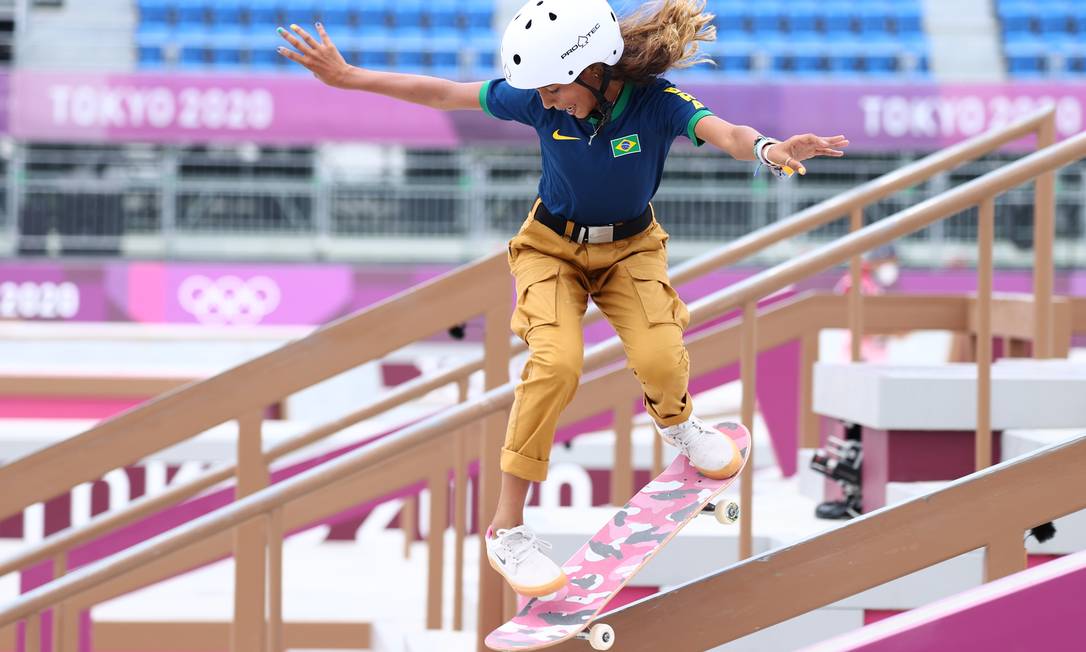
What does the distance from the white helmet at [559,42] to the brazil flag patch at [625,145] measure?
15cm

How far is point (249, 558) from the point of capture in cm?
305

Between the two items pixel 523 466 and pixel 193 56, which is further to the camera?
pixel 193 56

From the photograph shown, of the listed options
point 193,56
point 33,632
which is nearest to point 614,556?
point 33,632

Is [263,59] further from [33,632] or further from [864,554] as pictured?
[864,554]

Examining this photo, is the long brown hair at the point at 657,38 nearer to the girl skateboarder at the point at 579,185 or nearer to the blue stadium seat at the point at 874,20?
the girl skateboarder at the point at 579,185

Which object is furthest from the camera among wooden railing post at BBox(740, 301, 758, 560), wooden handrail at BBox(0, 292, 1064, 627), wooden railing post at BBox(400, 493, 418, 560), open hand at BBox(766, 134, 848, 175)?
wooden railing post at BBox(400, 493, 418, 560)

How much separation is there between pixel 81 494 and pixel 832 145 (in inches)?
199

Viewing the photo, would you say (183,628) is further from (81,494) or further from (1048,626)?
(1048,626)

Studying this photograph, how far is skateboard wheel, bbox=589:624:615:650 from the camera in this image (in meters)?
2.30

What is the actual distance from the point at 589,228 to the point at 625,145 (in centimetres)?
16

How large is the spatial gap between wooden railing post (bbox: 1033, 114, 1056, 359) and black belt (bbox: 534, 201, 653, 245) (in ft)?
6.41

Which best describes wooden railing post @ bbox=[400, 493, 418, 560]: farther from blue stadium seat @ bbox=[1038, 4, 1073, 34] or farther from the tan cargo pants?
blue stadium seat @ bbox=[1038, 4, 1073, 34]

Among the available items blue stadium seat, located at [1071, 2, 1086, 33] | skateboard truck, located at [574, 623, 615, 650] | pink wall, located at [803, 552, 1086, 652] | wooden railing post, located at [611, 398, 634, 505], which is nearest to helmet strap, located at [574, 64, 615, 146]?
skateboard truck, located at [574, 623, 615, 650]

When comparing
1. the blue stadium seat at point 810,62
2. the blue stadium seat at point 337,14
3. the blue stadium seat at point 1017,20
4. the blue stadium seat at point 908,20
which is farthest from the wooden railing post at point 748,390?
the blue stadium seat at point 1017,20
